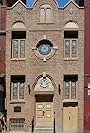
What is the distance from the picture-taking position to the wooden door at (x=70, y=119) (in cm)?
3928

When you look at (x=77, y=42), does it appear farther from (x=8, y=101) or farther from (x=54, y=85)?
(x=8, y=101)

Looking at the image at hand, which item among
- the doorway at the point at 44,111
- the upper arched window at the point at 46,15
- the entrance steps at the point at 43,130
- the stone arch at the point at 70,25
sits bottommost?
the entrance steps at the point at 43,130

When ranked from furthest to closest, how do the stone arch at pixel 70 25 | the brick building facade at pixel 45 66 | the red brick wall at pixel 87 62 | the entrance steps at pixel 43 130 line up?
the stone arch at pixel 70 25 → the brick building facade at pixel 45 66 → the entrance steps at pixel 43 130 → the red brick wall at pixel 87 62

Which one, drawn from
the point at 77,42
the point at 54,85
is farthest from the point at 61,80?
the point at 77,42

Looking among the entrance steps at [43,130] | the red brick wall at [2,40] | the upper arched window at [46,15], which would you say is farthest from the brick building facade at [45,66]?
the red brick wall at [2,40]

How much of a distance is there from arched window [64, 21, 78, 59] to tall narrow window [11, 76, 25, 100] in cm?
401

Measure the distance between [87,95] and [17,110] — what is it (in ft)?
18.3

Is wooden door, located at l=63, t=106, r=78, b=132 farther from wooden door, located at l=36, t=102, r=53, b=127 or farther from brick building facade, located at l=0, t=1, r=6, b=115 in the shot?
brick building facade, located at l=0, t=1, r=6, b=115

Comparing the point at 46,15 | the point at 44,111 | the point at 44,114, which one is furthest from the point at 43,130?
the point at 46,15

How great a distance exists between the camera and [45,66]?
39938 mm

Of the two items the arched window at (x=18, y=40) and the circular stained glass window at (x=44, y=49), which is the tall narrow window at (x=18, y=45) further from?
the circular stained glass window at (x=44, y=49)

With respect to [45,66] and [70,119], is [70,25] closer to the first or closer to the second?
[45,66]

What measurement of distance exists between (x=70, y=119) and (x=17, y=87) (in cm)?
488

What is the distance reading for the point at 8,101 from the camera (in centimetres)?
3972
